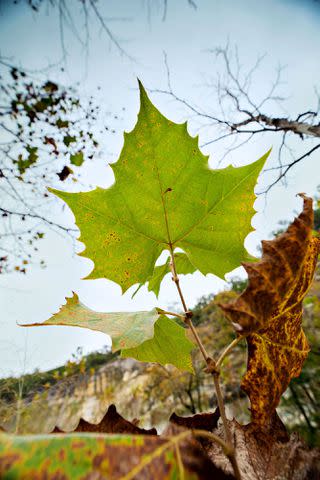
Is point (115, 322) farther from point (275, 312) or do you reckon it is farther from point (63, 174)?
point (63, 174)

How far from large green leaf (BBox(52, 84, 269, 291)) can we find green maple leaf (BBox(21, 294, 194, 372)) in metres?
0.13

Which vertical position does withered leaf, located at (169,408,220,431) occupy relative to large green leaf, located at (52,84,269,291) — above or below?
below

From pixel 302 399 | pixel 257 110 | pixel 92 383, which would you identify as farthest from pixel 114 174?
pixel 92 383

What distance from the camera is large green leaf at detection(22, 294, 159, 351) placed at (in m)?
0.32

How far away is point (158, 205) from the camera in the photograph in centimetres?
56

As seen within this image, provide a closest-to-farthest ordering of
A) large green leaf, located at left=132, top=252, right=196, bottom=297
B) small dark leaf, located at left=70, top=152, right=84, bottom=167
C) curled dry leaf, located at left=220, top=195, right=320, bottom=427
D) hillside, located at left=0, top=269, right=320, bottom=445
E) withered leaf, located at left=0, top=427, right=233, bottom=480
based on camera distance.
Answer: withered leaf, located at left=0, top=427, right=233, bottom=480 < curled dry leaf, located at left=220, top=195, right=320, bottom=427 < large green leaf, located at left=132, top=252, right=196, bottom=297 < small dark leaf, located at left=70, top=152, right=84, bottom=167 < hillside, located at left=0, top=269, right=320, bottom=445

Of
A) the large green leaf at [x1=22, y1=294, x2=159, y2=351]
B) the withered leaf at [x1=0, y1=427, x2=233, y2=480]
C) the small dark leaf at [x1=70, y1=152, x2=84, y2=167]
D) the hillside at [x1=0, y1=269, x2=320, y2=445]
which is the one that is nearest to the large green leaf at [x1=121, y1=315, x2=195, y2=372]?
the large green leaf at [x1=22, y1=294, x2=159, y2=351]

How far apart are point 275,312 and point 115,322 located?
218 millimetres

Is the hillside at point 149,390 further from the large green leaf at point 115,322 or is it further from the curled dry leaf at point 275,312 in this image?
the large green leaf at point 115,322

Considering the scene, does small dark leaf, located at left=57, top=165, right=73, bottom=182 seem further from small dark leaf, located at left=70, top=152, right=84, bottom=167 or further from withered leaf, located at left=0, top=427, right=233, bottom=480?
withered leaf, located at left=0, top=427, right=233, bottom=480

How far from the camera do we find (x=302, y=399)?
4672mm

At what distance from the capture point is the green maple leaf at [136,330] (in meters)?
0.32

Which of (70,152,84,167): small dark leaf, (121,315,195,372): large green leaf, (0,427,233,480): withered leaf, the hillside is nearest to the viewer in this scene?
(0,427,233,480): withered leaf

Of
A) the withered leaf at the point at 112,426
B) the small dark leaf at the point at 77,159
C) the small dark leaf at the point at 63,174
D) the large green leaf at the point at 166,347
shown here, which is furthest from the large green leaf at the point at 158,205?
the small dark leaf at the point at 77,159
